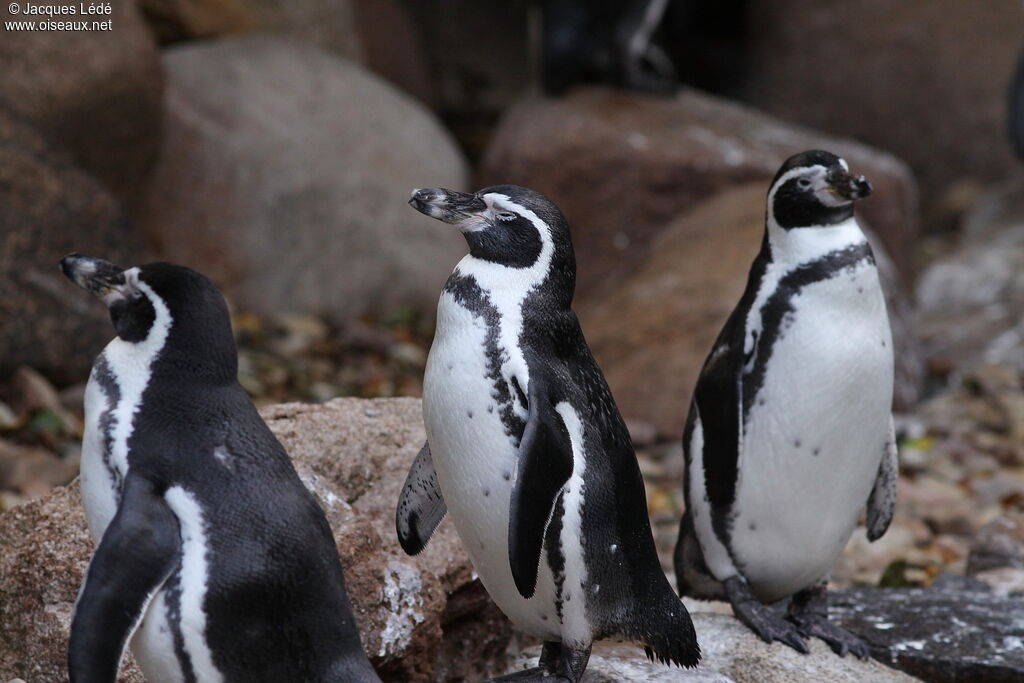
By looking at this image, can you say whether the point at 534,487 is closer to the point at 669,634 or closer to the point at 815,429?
the point at 669,634

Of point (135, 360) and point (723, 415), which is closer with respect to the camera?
point (135, 360)

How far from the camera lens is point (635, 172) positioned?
7.98m

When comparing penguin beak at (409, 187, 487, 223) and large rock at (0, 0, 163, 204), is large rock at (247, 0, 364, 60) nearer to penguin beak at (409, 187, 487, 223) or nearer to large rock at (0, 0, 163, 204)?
large rock at (0, 0, 163, 204)

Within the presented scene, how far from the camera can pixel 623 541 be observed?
2.87 m

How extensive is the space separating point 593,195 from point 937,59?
4.57 meters

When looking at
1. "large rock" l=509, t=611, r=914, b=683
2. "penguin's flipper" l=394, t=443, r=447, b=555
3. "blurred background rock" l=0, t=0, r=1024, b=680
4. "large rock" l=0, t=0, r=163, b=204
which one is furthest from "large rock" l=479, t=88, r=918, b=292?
"penguin's flipper" l=394, t=443, r=447, b=555

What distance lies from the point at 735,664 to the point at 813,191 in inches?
50.1

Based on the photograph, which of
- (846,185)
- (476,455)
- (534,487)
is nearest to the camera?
(534,487)

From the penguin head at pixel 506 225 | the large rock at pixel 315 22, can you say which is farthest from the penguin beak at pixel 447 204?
the large rock at pixel 315 22

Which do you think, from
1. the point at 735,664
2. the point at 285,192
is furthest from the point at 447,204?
the point at 285,192

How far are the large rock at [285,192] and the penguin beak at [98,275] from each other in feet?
17.0

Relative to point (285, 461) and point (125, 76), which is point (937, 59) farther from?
point (285, 461)

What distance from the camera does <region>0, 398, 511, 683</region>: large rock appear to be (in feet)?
9.57

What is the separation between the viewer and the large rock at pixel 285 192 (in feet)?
25.9
